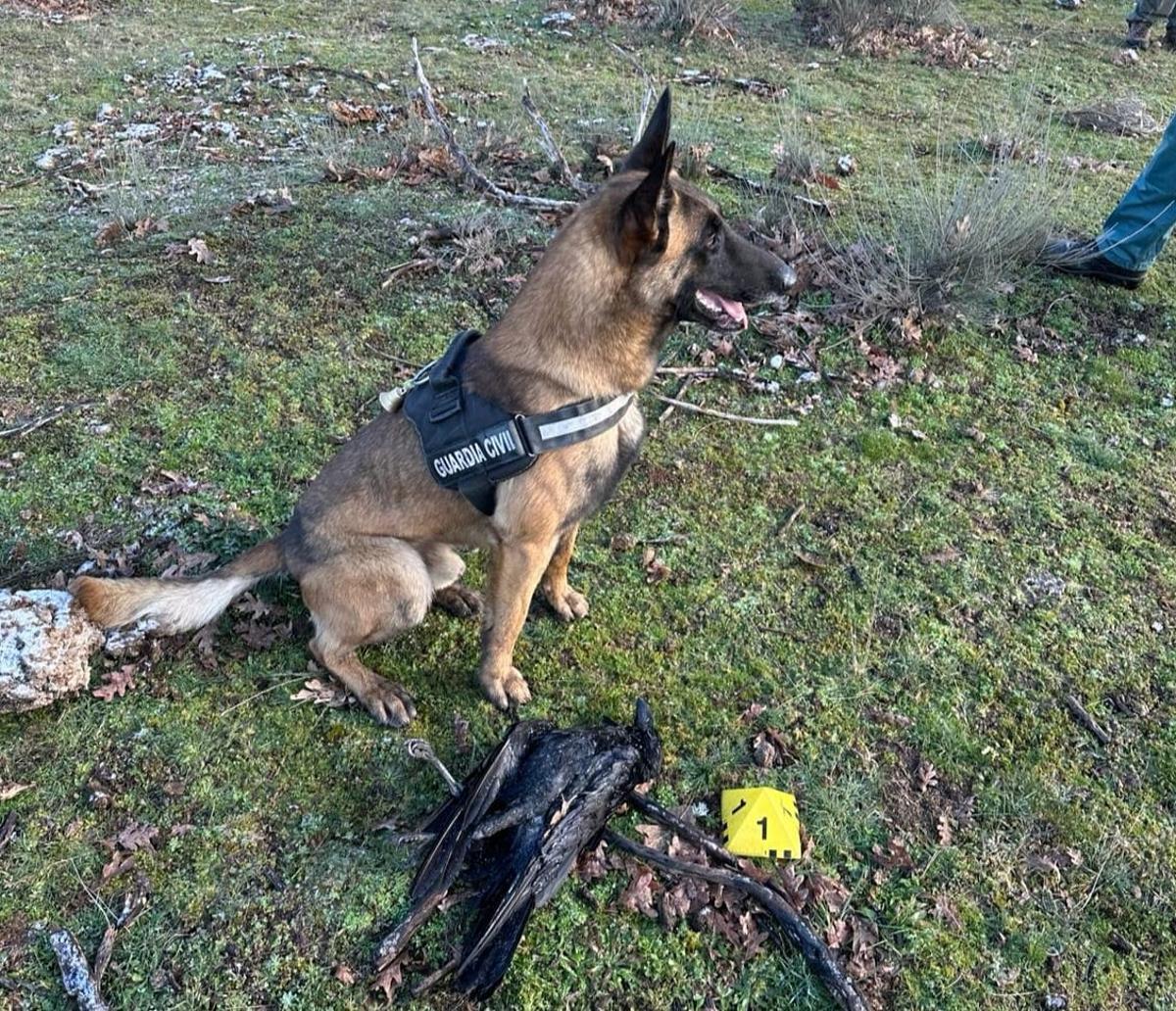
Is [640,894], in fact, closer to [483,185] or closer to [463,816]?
[463,816]

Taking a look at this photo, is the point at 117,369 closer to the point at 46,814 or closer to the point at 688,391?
the point at 46,814

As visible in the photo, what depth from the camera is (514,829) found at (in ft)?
9.21

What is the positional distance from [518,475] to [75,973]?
2169 millimetres

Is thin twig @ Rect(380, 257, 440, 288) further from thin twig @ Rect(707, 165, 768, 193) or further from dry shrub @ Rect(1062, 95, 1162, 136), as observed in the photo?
dry shrub @ Rect(1062, 95, 1162, 136)

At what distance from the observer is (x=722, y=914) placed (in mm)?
2762

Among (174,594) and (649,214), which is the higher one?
(649,214)

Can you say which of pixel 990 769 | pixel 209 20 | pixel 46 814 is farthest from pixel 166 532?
pixel 209 20

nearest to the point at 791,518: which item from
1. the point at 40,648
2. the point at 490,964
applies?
the point at 490,964

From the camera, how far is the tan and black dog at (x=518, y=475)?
2938 millimetres

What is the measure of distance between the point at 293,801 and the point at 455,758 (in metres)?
0.63

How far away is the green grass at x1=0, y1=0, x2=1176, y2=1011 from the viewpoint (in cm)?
273

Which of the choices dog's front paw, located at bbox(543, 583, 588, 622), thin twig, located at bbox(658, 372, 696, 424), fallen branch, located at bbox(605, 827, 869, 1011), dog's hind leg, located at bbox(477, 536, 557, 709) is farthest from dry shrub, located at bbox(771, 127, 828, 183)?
fallen branch, located at bbox(605, 827, 869, 1011)

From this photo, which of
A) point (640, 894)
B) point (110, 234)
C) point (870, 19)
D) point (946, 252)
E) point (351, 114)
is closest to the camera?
point (640, 894)

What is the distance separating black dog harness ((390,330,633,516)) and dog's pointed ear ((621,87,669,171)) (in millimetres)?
898
